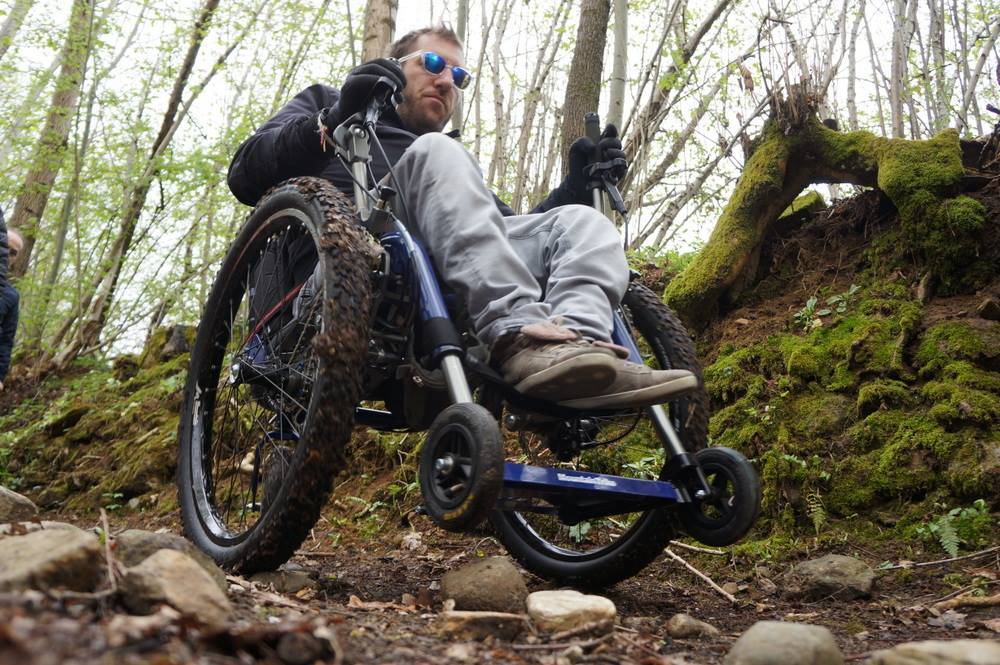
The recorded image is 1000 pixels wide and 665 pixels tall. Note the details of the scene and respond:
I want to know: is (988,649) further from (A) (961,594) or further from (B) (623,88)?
(B) (623,88)

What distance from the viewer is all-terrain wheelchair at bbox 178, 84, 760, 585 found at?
1769 millimetres

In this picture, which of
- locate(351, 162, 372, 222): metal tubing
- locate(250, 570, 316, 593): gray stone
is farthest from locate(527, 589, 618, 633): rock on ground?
locate(351, 162, 372, 222): metal tubing

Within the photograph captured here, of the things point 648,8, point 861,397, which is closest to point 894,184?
point 861,397

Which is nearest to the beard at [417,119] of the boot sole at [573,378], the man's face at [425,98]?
the man's face at [425,98]

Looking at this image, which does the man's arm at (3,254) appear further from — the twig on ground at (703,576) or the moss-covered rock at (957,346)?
the moss-covered rock at (957,346)

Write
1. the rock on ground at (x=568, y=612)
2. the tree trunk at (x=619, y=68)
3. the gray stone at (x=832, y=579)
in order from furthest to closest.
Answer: the tree trunk at (x=619, y=68)
the gray stone at (x=832, y=579)
the rock on ground at (x=568, y=612)

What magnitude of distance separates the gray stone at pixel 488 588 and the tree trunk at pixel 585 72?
3669 millimetres

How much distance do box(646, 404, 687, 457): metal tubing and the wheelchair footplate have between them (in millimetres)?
121

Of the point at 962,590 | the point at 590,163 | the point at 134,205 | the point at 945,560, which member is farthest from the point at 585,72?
the point at 134,205

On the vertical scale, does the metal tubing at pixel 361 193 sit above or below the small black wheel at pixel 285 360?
above

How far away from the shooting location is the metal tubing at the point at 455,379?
5.93 feet

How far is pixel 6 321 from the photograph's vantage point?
17.1 ft

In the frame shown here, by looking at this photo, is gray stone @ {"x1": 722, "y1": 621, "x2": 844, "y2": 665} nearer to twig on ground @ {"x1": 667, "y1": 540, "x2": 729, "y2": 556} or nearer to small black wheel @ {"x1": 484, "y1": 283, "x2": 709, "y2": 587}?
small black wheel @ {"x1": 484, "y1": 283, "x2": 709, "y2": 587}

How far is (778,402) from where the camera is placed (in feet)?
10.1
